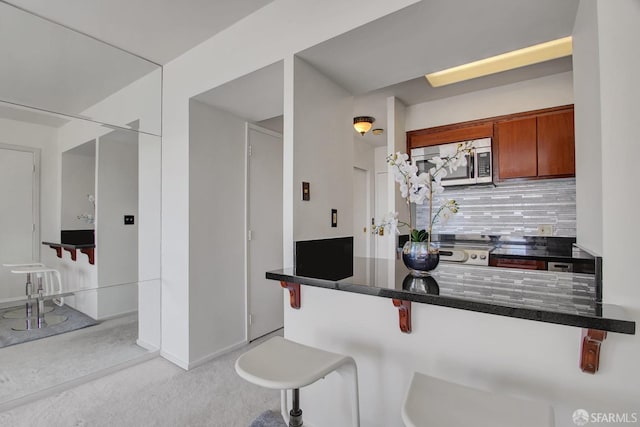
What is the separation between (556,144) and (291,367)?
318cm

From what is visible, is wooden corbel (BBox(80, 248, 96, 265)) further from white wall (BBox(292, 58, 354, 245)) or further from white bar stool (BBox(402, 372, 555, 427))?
white bar stool (BBox(402, 372, 555, 427))

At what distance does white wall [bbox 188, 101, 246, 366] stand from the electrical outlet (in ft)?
10.0

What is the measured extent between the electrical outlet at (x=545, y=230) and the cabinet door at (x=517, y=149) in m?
0.55

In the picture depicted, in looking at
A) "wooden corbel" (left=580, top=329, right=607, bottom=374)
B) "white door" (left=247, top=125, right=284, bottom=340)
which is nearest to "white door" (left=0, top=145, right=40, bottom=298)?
"white door" (left=247, top=125, right=284, bottom=340)

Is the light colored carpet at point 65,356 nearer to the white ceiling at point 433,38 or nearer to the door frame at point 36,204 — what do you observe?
the door frame at point 36,204

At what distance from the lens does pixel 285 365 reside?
1.17 meters

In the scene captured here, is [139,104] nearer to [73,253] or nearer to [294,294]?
[73,253]

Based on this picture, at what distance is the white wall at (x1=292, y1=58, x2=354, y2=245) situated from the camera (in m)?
1.91

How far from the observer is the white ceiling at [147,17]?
197 cm

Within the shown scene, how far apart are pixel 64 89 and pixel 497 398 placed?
3293 millimetres

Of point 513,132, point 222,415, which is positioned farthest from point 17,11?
point 513,132

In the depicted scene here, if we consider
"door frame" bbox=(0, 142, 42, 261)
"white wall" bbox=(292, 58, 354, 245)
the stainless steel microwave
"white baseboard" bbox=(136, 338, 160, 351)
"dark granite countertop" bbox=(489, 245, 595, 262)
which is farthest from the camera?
the stainless steel microwave

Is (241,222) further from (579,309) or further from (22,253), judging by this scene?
(579,309)

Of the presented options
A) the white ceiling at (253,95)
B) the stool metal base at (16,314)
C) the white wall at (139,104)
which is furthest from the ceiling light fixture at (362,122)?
the stool metal base at (16,314)
